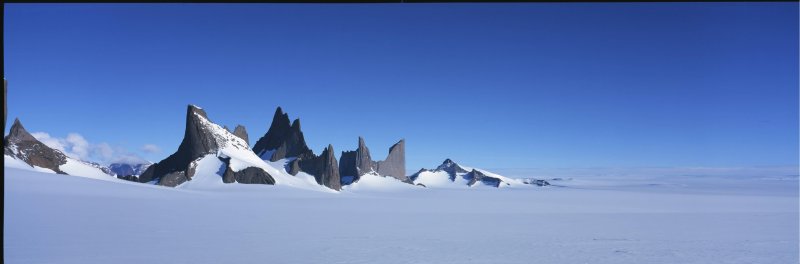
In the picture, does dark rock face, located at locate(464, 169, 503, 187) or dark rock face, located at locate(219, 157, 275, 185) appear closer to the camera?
dark rock face, located at locate(219, 157, 275, 185)

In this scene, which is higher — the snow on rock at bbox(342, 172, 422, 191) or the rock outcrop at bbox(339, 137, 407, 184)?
the rock outcrop at bbox(339, 137, 407, 184)

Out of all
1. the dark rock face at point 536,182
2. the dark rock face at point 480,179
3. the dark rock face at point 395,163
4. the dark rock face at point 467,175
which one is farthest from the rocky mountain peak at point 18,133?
the dark rock face at point 536,182

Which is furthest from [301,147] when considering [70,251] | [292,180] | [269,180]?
[70,251]

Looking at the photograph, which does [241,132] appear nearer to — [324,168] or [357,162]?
[324,168]

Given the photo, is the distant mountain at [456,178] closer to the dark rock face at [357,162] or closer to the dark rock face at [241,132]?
the dark rock face at [357,162]

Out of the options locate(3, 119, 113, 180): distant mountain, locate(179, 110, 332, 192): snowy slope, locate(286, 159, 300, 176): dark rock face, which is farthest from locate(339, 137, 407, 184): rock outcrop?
locate(3, 119, 113, 180): distant mountain

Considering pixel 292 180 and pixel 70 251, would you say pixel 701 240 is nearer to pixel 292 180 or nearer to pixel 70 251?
pixel 70 251

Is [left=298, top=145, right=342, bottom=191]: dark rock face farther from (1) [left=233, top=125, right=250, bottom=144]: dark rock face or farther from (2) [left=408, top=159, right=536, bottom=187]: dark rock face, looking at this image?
(2) [left=408, top=159, right=536, bottom=187]: dark rock face
